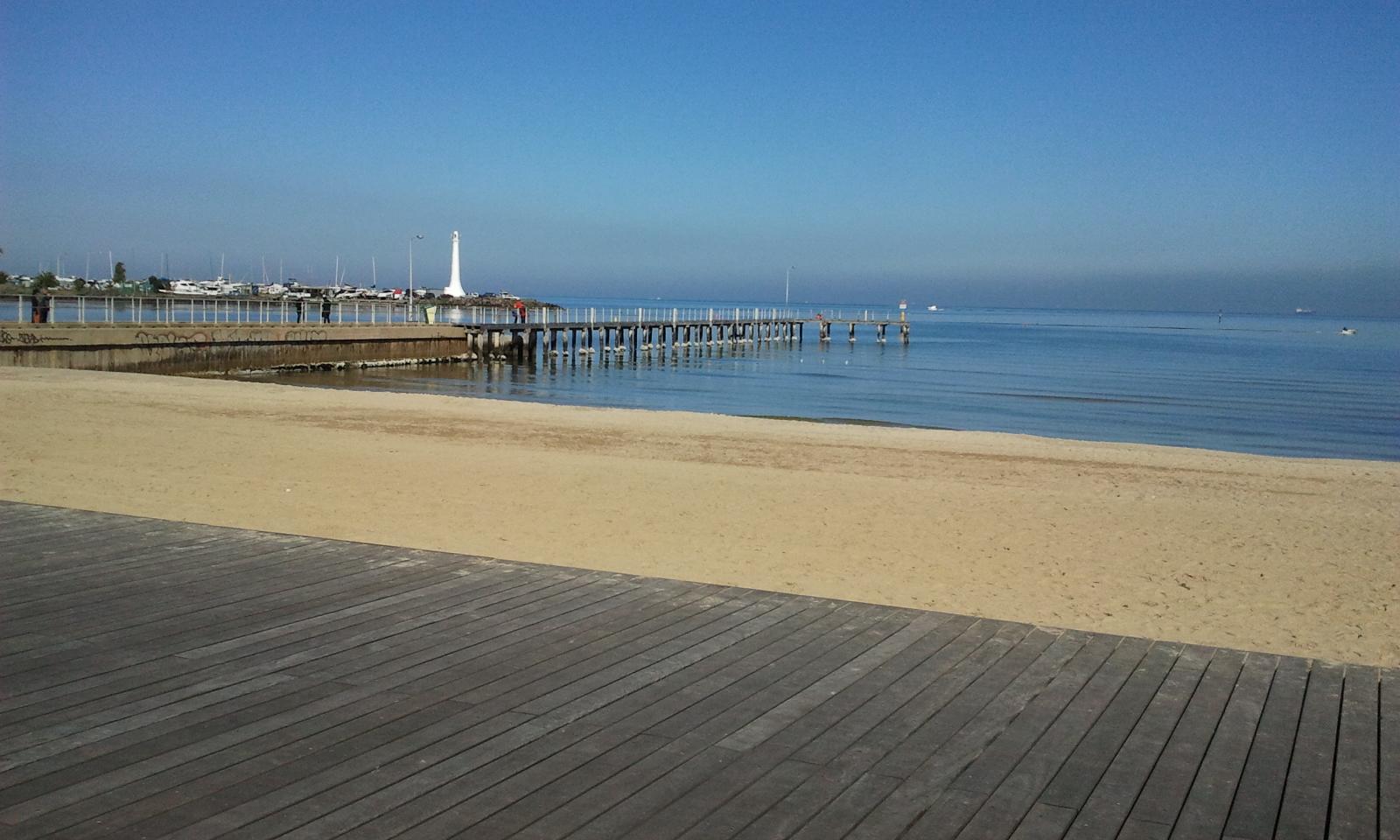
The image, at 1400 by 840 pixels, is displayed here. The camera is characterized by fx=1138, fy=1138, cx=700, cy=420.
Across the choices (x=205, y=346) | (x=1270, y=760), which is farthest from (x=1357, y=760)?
(x=205, y=346)

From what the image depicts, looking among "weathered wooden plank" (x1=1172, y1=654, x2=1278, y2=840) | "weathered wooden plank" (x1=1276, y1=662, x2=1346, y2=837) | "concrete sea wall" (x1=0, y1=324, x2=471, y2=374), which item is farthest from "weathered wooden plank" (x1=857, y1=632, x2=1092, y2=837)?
"concrete sea wall" (x1=0, y1=324, x2=471, y2=374)

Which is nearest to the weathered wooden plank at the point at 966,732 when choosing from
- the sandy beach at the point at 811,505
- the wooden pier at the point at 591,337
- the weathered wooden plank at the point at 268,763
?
the weathered wooden plank at the point at 268,763

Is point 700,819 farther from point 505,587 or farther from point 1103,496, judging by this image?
point 1103,496

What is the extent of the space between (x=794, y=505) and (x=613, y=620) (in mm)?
5452

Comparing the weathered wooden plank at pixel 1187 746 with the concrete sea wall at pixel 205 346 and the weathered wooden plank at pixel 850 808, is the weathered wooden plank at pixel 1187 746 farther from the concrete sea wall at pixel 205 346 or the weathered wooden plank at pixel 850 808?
the concrete sea wall at pixel 205 346

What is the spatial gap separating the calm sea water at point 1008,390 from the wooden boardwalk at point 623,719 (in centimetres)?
1976

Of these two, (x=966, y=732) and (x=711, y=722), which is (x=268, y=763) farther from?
(x=966, y=732)

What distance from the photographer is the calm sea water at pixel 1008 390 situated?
25.7m

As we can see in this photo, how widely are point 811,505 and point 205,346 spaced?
2659 cm

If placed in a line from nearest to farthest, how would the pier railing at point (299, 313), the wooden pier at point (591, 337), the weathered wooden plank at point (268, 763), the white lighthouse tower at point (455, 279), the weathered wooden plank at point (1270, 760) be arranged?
the weathered wooden plank at point (268, 763) < the weathered wooden plank at point (1270, 760) < the pier railing at point (299, 313) < the wooden pier at point (591, 337) < the white lighthouse tower at point (455, 279)

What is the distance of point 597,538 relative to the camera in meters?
8.36

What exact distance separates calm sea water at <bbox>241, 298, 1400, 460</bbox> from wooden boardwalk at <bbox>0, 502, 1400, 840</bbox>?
19760 millimetres

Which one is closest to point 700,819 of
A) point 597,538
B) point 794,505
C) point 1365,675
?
point 1365,675

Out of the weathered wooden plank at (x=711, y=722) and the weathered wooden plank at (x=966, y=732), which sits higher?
the weathered wooden plank at (x=711, y=722)
